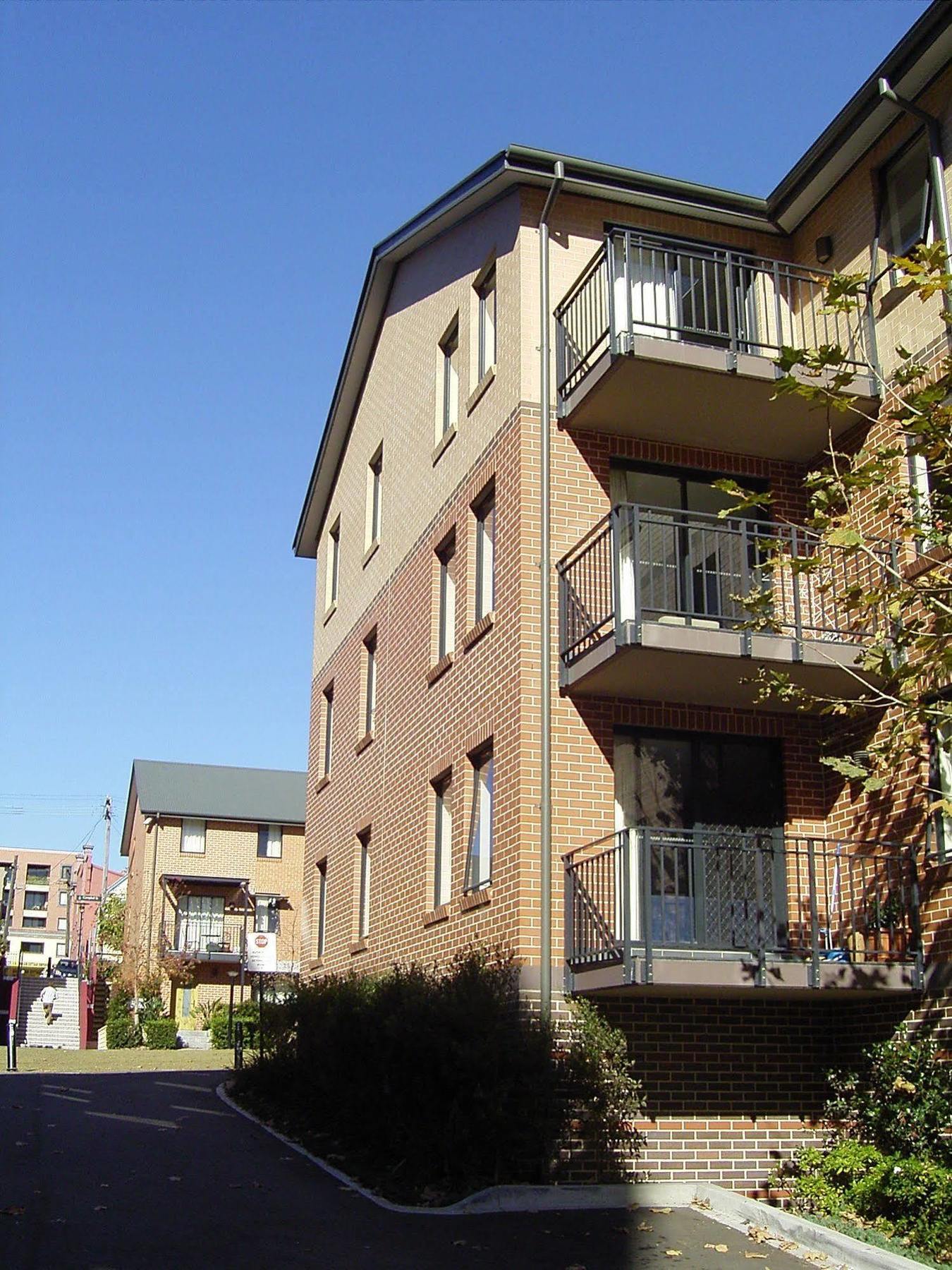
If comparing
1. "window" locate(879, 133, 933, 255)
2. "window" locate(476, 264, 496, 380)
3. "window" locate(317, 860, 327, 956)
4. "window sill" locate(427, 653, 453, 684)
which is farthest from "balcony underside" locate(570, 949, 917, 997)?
"window" locate(317, 860, 327, 956)

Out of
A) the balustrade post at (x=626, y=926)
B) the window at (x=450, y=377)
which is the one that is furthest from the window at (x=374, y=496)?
the balustrade post at (x=626, y=926)

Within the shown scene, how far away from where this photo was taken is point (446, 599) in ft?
Answer: 59.2

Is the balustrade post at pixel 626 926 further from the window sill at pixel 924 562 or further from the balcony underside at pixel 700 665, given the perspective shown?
the window sill at pixel 924 562

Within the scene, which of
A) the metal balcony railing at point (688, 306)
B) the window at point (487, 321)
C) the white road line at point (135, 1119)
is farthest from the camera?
the window at point (487, 321)

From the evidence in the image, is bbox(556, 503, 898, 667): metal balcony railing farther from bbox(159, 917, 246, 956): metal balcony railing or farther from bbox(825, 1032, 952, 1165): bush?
bbox(159, 917, 246, 956): metal balcony railing

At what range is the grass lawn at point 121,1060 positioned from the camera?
27.8 m

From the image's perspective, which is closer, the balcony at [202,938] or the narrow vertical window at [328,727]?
the narrow vertical window at [328,727]

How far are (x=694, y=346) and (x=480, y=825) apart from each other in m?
5.69

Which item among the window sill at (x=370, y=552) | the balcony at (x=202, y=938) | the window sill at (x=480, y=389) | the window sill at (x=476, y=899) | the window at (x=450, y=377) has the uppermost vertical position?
the window at (x=450, y=377)

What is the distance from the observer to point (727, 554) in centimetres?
1506

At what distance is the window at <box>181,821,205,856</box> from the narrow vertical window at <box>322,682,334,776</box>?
28706 mm

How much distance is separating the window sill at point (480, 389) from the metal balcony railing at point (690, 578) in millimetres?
2576

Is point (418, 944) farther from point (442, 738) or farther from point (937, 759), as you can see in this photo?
point (937, 759)

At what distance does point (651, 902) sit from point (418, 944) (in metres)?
4.48
